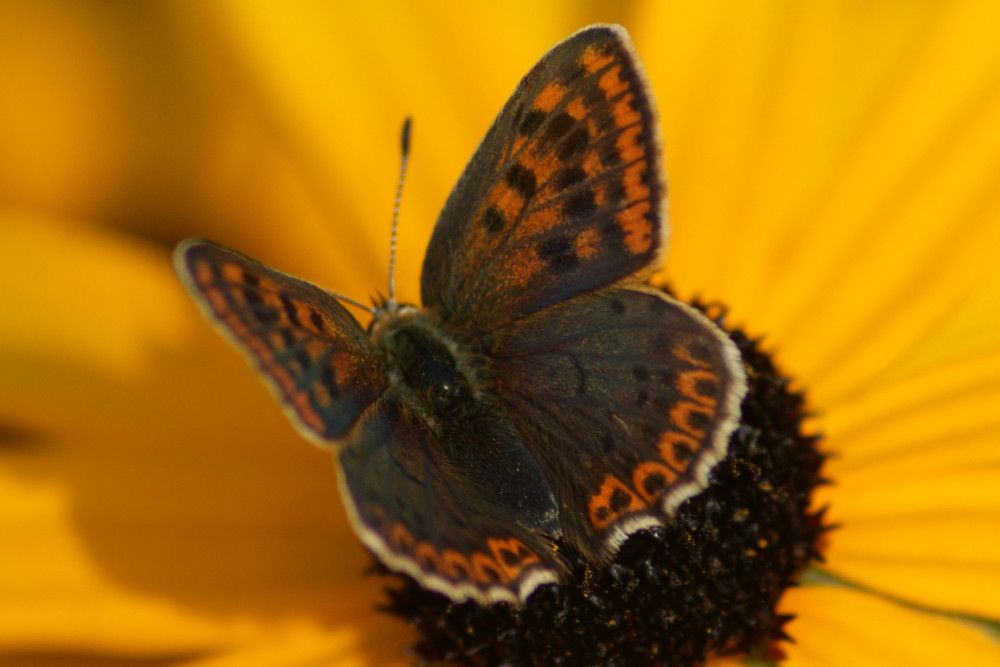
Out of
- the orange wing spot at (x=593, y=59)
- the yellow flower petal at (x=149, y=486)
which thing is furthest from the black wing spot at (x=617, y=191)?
the yellow flower petal at (x=149, y=486)

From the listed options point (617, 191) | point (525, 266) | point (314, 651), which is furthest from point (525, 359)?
point (314, 651)

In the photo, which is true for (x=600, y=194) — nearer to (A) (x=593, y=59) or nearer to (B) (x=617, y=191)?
(B) (x=617, y=191)

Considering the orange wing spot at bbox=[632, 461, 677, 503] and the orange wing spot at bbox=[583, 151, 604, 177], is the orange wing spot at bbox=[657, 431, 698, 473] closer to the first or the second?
the orange wing spot at bbox=[632, 461, 677, 503]

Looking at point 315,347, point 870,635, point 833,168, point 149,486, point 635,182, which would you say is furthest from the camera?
point 833,168

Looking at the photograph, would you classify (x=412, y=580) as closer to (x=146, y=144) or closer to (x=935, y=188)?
(x=935, y=188)

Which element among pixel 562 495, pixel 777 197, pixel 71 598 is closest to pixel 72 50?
pixel 71 598

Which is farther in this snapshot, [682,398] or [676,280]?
[676,280]
